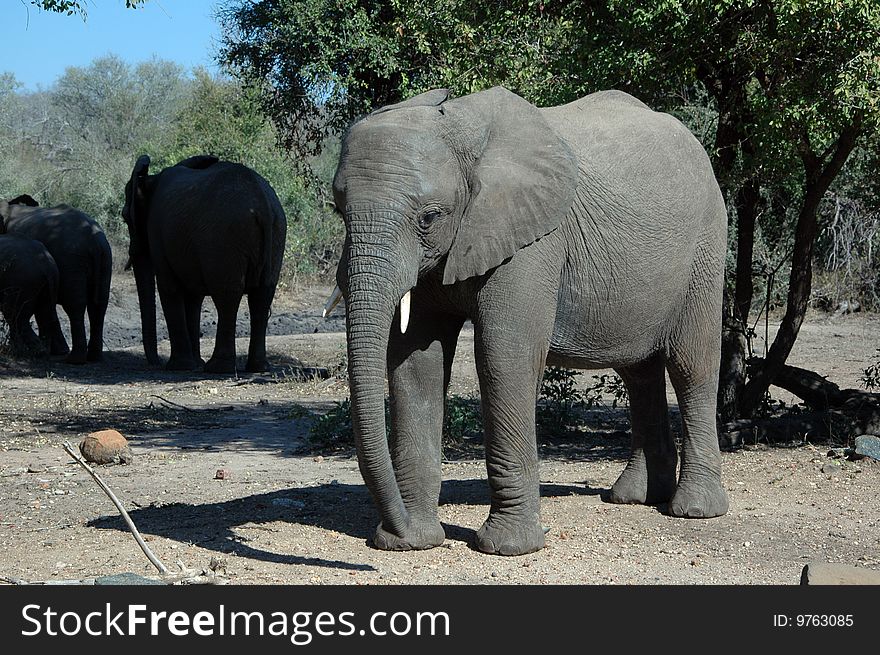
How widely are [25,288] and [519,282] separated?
39.7 ft

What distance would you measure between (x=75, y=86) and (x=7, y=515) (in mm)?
44013

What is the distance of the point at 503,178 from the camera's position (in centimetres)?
614

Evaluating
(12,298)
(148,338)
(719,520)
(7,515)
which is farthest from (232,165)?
(719,520)

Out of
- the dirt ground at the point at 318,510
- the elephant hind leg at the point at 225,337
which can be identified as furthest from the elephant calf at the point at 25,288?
the dirt ground at the point at 318,510

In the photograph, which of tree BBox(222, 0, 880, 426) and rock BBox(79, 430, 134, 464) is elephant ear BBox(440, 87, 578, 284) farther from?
rock BBox(79, 430, 134, 464)

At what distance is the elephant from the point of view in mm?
16500

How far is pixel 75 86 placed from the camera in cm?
4847

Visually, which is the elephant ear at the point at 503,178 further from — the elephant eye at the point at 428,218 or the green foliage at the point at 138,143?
the green foliage at the point at 138,143

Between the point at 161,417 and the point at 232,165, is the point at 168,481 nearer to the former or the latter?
the point at 161,417

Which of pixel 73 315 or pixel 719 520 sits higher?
pixel 73 315

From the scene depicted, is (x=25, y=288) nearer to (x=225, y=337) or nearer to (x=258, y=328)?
(x=225, y=337)

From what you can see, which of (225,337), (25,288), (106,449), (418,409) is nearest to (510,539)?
(418,409)

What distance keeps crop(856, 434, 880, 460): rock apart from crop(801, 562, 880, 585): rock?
3.89m

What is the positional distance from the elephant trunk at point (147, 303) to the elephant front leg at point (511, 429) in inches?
426
